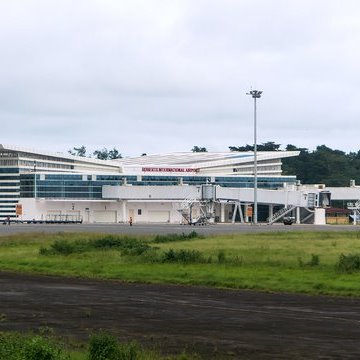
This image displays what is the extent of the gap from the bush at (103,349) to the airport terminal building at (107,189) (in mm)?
141838

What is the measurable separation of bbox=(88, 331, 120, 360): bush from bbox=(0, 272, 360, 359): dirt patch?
8.90 ft

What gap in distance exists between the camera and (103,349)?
1492 cm

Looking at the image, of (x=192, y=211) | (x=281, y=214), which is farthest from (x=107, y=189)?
(x=281, y=214)

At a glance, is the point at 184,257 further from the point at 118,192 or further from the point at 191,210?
the point at 118,192

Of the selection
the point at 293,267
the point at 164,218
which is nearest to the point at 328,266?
the point at 293,267

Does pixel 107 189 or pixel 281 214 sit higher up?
pixel 107 189

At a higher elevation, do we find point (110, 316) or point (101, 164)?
point (101, 164)

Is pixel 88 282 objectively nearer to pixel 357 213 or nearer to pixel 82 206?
pixel 357 213

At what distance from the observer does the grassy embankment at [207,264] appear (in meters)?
33.5

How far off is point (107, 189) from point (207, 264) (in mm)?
127943

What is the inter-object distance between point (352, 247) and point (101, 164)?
13544 centimetres

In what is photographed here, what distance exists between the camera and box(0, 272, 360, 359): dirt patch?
60.1 ft

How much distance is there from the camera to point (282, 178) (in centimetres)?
18350

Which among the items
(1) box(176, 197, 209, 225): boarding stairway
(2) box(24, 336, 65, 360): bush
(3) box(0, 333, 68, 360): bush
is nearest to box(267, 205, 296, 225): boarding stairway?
(1) box(176, 197, 209, 225): boarding stairway
